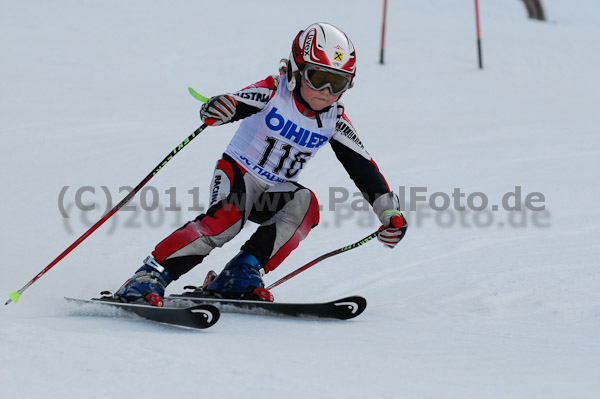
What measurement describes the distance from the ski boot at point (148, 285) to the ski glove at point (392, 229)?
1.07 metres

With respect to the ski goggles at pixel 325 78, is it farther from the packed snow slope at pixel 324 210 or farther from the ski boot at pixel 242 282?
the packed snow slope at pixel 324 210

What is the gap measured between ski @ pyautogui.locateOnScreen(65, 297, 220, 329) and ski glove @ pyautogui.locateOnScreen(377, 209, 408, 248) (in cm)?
107

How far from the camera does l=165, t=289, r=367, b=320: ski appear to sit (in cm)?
363

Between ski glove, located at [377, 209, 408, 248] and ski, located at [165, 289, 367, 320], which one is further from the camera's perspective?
ski glove, located at [377, 209, 408, 248]

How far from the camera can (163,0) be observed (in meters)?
14.8

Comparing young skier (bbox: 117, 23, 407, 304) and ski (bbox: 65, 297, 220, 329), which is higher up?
young skier (bbox: 117, 23, 407, 304)

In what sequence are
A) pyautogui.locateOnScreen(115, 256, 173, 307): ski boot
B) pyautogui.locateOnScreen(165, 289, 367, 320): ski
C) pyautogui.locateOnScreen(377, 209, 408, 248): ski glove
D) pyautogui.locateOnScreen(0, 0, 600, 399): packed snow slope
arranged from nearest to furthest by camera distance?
pyautogui.locateOnScreen(0, 0, 600, 399): packed snow slope
pyautogui.locateOnScreen(115, 256, 173, 307): ski boot
pyautogui.locateOnScreen(165, 289, 367, 320): ski
pyautogui.locateOnScreen(377, 209, 408, 248): ski glove

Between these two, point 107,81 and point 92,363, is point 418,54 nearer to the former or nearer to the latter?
point 107,81

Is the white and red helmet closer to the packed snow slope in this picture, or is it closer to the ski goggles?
the ski goggles

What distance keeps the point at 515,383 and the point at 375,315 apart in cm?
130

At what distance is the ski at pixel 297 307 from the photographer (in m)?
3.63

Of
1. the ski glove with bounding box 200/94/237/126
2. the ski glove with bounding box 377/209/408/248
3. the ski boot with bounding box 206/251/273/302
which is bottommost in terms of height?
the ski boot with bounding box 206/251/273/302

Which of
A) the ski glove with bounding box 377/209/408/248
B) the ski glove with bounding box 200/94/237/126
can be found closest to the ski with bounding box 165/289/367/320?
the ski glove with bounding box 377/209/408/248

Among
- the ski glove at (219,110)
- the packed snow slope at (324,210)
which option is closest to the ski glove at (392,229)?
the packed snow slope at (324,210)
